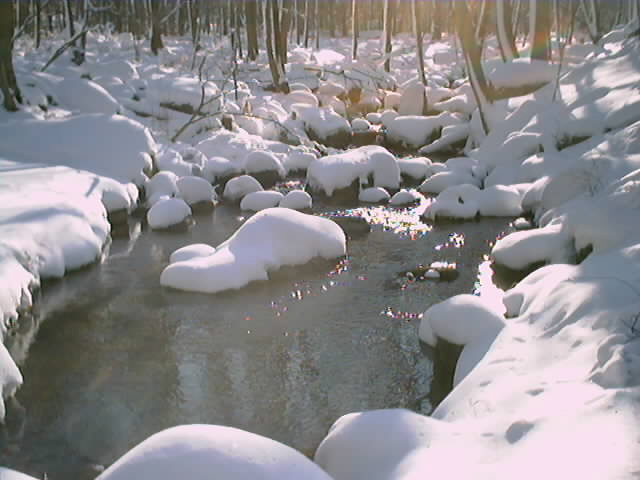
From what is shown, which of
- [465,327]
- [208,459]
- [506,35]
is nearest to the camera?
[208,459]

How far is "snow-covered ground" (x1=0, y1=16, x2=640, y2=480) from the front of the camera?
340 cm

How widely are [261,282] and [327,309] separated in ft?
3.73

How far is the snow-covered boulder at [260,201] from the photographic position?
37.9ft

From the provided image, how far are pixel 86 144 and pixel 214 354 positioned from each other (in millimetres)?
6904

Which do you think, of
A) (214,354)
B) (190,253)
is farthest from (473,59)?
(214,354)

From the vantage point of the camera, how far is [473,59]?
14758 mm

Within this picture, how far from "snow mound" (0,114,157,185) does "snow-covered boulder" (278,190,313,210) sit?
9.04 ft

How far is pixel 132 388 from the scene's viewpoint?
5.73 metres

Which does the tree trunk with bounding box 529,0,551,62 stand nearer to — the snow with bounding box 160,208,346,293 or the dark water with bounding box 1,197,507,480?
the dark water with bounding box 1,197,507,480

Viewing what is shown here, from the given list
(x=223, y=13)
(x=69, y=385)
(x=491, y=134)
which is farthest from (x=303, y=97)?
(x=223, y=13)

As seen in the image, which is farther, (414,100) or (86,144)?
(414,100)

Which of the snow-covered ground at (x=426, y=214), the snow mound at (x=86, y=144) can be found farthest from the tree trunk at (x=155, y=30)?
the snow mound at (x=86, y=144)

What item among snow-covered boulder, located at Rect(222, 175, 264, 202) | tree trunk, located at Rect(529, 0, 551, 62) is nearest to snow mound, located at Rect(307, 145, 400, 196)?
snow-covered boulder, located at Rect(222, 175, 264, 202)

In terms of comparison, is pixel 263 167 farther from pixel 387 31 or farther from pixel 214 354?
pixel 387 31
